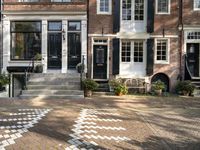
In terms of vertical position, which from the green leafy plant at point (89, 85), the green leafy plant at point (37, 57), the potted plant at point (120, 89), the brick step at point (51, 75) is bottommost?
the potted plant at point (120, 89)

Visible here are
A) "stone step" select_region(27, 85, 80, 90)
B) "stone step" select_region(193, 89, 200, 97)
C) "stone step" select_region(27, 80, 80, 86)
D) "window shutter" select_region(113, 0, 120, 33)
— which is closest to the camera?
"stone step" select_region(27, 85, 80, 90)

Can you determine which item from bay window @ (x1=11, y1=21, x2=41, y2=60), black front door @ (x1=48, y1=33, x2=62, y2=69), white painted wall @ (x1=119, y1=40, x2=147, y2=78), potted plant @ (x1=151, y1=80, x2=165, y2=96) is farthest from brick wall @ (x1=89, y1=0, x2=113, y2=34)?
potted plant @ (x1=151, y1=80, x2=165, y2=96)

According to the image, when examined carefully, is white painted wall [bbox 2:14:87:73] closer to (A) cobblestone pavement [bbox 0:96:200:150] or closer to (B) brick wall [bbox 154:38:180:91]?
(B) brick wall [bbox 154:38:180:91]

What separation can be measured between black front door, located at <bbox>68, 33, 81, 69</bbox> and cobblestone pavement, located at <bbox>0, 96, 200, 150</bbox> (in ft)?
18.7

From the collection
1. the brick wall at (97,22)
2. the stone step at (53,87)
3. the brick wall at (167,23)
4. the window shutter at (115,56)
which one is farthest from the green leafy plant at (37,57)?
the brick wall at (167,23)

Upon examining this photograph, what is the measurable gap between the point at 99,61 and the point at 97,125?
10454 millimetres

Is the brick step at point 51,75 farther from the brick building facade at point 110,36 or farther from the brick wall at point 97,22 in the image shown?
the brick wall at point 97,22

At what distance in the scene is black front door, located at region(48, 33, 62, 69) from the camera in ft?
65.4

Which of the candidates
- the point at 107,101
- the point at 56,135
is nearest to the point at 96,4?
the point at 107,101

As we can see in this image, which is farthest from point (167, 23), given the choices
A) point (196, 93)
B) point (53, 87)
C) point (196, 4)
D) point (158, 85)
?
point (53, 87)

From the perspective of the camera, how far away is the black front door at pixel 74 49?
65.3ft

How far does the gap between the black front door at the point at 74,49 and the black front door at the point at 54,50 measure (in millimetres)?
610

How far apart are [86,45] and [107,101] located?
18.4 feet


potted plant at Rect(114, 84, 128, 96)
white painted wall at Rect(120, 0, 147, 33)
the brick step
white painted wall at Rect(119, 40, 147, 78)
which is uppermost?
white painted wall at Rect(120, 0, 147, 33)
